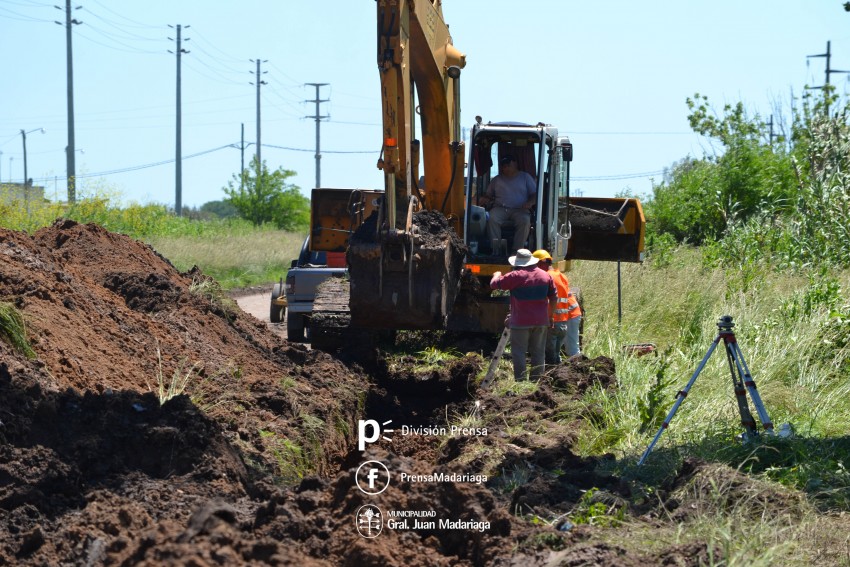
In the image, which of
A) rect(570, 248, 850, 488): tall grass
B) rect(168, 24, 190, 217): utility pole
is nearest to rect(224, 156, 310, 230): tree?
rect(168, 24, 190, 217): utility pole

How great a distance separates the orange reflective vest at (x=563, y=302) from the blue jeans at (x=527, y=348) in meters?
0.43

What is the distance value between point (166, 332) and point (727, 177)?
19157 millimetres

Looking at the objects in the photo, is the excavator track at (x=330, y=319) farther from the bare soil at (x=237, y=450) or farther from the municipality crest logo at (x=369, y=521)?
the municipality crest logo at (x=369, y=521)

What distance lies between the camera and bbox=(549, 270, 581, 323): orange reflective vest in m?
11.5

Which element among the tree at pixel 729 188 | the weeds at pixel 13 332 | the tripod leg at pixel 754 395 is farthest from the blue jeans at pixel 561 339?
the tree at pixel 729 188

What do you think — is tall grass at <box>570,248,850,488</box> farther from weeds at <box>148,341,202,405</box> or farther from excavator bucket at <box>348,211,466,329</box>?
weeds at <box>148,341,202,405</box>

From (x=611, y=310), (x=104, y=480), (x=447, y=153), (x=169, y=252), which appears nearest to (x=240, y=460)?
(x=104, y=480)

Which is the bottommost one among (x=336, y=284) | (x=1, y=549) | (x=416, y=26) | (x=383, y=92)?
(x=1, y=549)

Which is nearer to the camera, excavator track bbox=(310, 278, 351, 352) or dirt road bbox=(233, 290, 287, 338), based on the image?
excavator track bbox=(310, 278, 351, 352)

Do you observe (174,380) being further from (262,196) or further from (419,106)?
(262,196)

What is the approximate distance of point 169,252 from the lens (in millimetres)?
30141

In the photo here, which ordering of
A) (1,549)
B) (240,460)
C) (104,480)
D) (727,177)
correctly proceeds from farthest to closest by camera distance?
1. (727,177)
2. (240,460)
3. (104,480)
4. (1,549)

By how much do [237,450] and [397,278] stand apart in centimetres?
310

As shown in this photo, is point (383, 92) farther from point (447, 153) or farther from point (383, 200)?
point (447, 153)
